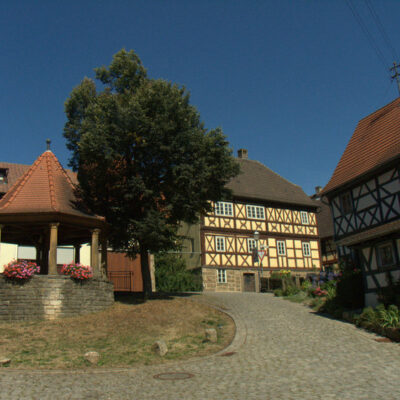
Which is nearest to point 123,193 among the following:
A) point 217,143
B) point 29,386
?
point 217,143

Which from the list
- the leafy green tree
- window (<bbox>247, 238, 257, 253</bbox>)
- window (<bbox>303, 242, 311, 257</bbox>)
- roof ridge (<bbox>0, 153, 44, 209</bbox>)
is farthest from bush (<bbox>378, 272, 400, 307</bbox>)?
window (<bbox>303, 242, 311, 257</bbox>)

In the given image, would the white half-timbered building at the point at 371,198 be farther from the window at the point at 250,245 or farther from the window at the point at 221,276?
the window at the point at 221,276

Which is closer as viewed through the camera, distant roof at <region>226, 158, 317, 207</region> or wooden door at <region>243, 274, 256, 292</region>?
wooden door at <region>243, 274, 256, 292</region>

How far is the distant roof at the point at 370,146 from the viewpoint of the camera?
2073 centimetres

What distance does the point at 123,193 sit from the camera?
2023 centimetres

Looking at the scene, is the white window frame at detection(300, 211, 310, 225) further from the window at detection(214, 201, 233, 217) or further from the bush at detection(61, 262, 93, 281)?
the bush at detection(61, 262, 93, 281)

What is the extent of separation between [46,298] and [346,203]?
14.9 m

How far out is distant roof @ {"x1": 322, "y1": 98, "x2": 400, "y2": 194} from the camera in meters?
20.7

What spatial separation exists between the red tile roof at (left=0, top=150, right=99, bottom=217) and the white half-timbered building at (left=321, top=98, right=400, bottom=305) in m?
11.9

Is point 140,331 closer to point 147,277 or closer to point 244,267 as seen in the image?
point 147,277

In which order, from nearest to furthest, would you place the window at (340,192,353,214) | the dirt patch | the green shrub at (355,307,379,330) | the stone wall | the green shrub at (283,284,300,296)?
the dirt patch < the green shrub at (355,307,379,330) < the stone wall < the window at (340,192,353,214) < the green shrub at (283,284,300,296)

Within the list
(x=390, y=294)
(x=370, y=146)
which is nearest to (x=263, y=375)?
(x=390, y=294)

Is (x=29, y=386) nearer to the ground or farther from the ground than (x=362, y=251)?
nearer to the ground

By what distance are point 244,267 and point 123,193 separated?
15.8 meters
